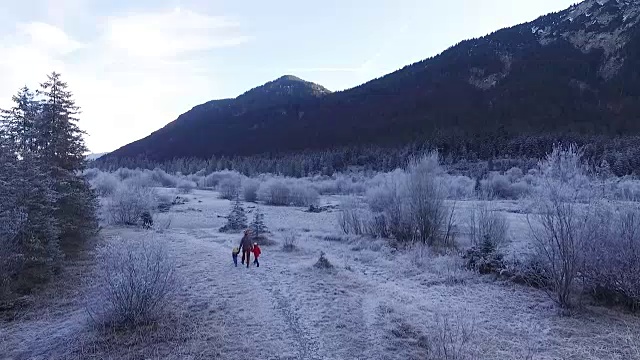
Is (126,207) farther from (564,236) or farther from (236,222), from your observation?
(564,236)

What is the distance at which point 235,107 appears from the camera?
15075cm

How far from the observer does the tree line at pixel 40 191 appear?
12102 millimetres

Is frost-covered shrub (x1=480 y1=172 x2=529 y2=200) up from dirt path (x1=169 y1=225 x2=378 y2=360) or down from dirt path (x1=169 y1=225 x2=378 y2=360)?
up

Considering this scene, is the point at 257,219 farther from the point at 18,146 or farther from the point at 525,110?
the point at 525,110

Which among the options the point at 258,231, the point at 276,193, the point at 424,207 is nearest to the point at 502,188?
the point at 276,193

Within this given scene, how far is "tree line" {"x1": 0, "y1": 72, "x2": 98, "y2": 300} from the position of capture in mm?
12102

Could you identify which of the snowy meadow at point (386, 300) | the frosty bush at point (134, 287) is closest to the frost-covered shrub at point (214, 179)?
the snowy meadow at point (386, 300)

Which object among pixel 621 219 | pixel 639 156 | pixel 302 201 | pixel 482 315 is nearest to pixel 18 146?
pixel 482 315

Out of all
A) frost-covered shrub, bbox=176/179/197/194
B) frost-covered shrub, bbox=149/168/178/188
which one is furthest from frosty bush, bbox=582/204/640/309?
frost-covered shrub, bbox=149/168/178/188

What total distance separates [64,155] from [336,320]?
1340 cm

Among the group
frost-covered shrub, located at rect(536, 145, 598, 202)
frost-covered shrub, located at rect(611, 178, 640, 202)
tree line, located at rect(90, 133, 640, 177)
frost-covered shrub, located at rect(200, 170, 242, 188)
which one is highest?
tree line, located at rect(90, 133, 640, 177)

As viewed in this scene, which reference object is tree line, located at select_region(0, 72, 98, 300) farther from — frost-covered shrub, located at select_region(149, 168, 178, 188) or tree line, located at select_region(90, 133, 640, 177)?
frost-covered shrub, located at select_region(149, 168, 178, 188)

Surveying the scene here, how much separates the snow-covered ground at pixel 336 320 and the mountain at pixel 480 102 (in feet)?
189

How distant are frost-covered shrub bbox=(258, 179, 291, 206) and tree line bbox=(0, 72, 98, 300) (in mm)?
24724
